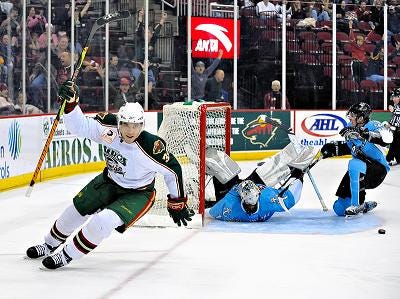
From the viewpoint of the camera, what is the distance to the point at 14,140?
1023 centimetres

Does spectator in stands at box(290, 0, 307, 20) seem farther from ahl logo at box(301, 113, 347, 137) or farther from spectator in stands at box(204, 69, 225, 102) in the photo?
spectator in stands at box(204, 69, 225, 102)

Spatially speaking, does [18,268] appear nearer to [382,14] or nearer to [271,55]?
[271,55]

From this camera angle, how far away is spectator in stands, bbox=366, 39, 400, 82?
16062mm

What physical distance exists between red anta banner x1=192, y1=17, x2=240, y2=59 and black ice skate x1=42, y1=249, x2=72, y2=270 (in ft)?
32.2

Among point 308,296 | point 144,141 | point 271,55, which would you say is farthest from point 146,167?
point 271,55

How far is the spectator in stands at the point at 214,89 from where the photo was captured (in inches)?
591

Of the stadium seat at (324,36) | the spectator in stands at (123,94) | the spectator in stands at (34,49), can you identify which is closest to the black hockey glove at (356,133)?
the spectator in stands at (34,49)

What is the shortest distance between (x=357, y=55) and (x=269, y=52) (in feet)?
5.40

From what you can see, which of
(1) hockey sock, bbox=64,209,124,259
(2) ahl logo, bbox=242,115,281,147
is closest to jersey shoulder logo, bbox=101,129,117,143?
(1) hockey sock, bbox=64,209,124,259

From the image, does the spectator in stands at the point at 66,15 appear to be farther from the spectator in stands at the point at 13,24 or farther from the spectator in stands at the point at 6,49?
the spectator in stands at the point at 6,49

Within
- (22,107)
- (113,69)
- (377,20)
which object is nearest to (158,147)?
(22,107)

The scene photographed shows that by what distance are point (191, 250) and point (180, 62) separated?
8638mm

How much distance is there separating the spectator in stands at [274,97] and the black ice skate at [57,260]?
1018cm

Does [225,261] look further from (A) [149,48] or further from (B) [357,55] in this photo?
(B) [357,55]
